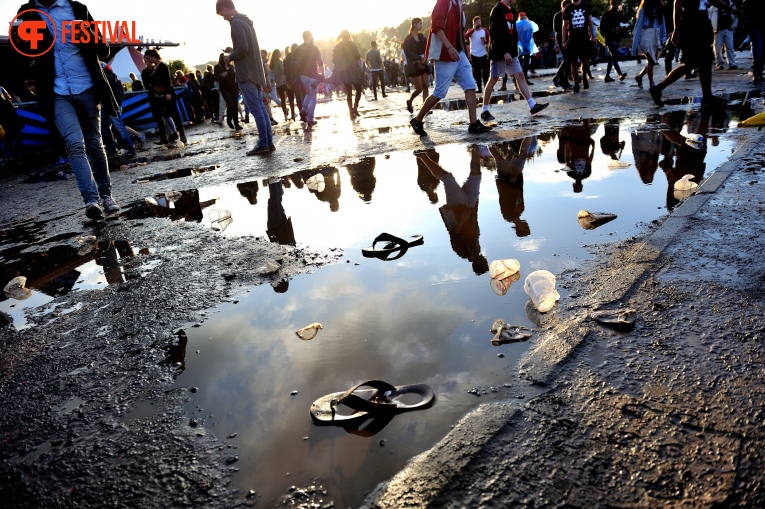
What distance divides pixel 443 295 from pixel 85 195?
13.9 feet

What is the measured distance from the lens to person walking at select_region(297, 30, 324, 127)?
36.1ft

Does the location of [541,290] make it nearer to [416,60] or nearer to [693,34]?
[693,34]

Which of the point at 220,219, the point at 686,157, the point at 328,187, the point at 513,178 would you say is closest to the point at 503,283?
the point at 513,178

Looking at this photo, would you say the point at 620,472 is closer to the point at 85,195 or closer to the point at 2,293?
the point at 2,293

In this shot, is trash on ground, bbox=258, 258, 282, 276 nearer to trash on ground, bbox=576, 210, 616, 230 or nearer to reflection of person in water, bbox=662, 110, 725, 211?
trash on ground, bbox=576, 210, 616, 230

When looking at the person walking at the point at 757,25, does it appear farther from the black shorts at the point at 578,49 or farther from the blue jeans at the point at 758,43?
the black shorts at the point at 578,49

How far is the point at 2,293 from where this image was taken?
358 cm

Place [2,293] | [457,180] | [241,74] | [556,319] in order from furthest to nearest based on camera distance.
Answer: [241,74] < [457,180] < [2,293] < [556,319]

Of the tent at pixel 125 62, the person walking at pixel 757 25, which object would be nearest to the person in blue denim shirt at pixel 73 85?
the person walking at pixel 757 25

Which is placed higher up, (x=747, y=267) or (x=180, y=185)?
(x=180, y=185)

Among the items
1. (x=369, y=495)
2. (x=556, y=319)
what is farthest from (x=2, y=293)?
(x=556, y=319)

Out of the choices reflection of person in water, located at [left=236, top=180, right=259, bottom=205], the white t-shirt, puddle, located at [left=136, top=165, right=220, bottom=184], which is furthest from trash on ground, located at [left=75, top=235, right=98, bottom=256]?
the white t-shirt

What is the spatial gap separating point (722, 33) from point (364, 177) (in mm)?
12493

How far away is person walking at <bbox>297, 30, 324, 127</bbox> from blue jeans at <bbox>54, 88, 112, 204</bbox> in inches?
254
